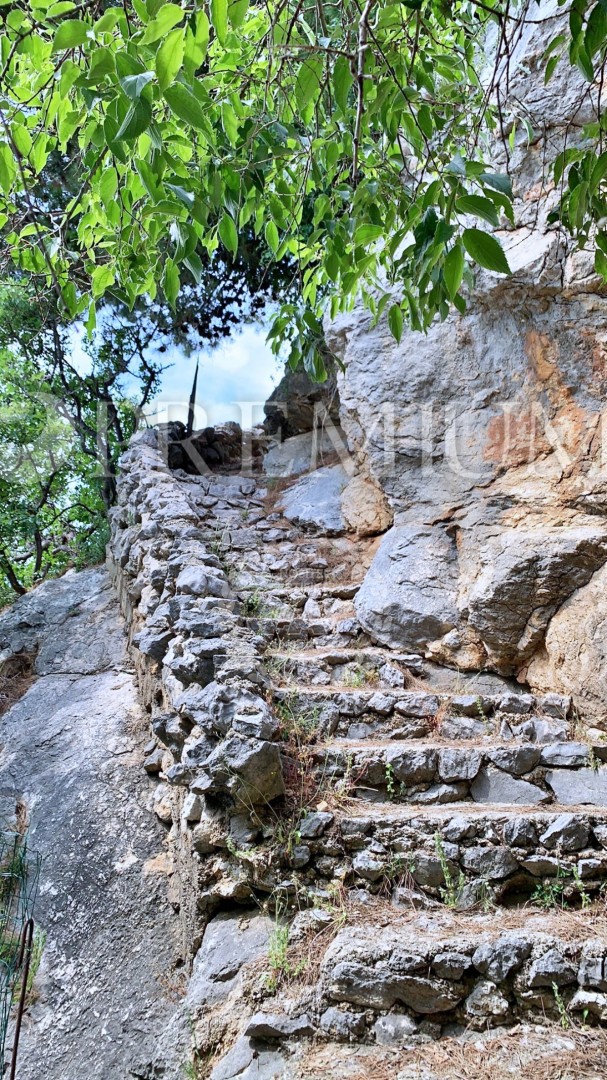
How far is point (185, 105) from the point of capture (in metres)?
1.22

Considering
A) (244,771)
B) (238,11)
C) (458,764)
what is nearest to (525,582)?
(458,764)

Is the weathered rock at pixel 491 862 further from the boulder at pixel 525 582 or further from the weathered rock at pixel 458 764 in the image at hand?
the boulder at pixel 525 582

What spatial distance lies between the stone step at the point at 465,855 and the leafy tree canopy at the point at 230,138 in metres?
1.81

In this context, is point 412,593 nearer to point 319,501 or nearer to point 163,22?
point 319,501

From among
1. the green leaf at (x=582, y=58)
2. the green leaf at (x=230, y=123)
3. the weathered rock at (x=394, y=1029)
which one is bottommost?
the weathered rock at (x=394, y=1029)

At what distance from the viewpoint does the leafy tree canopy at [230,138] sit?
127 cm

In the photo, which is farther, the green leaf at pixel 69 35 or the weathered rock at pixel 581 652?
the weathered rock at pixel 581 652

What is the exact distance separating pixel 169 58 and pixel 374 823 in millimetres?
2581

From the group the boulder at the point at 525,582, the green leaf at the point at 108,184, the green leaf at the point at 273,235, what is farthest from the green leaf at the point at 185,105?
the boulder at the point at 525,582

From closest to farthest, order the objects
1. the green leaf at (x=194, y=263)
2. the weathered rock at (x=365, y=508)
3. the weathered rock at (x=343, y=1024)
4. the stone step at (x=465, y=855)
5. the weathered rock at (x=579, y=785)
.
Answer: the green leaf at (x=194, y=263), the weathered rock at (x=343, y=1024), the stone step at (x=465, y=855), the weathered rock at (x=579, y=785), the weathered rock at (x=365, y=508)

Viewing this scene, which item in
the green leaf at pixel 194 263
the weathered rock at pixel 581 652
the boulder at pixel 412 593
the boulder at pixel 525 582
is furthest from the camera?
the boulder at pixel 412 593

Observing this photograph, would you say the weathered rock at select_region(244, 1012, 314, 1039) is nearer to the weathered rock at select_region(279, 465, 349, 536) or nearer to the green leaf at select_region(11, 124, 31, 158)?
the green leaf at select_region(11, 124, 31, 158)

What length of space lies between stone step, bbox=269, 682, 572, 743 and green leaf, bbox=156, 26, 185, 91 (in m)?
2.69

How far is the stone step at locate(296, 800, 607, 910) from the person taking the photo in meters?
2.59
